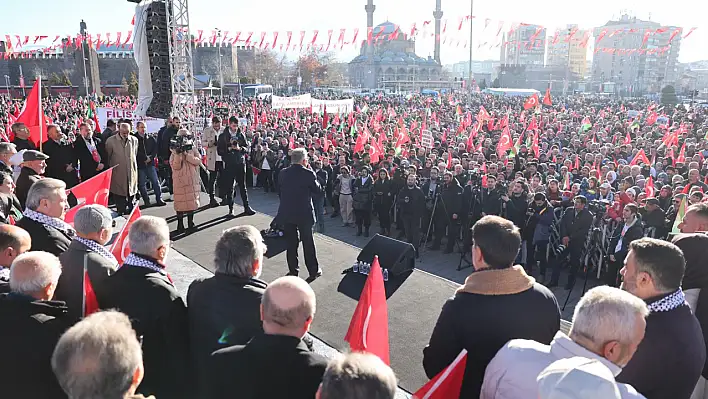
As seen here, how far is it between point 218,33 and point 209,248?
29.0 metres

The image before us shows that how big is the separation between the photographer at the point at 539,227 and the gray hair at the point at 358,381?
7.30 m

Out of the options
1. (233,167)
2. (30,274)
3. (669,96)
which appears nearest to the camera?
(30,274)

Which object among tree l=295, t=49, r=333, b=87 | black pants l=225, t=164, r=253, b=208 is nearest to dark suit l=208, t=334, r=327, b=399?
black pants l=225, t=164, r=253, b=208

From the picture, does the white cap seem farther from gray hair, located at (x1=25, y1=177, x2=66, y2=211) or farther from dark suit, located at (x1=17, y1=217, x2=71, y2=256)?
gray hair, located at (x1=25, y1=177, x2=66, y2=211)

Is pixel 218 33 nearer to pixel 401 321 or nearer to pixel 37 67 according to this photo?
pixel 401 321

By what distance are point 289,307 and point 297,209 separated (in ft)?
13.4

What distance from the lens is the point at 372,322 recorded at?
297 cm

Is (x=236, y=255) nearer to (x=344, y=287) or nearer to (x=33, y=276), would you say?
(x=33, y=276)

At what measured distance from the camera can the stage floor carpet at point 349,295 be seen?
4543 millimetres

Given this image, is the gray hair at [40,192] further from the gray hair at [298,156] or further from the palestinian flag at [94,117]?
the palestinian flag at [94,117]

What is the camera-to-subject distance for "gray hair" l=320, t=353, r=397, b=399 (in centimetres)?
164

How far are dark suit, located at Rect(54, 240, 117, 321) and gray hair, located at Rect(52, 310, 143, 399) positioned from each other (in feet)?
4.51

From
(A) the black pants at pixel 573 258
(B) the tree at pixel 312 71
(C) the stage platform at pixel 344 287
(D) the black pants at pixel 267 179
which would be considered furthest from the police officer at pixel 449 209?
(B) the tree at pixel 312 71

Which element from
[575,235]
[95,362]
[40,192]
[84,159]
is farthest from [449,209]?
[95,362]
